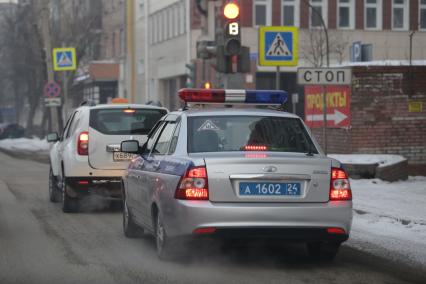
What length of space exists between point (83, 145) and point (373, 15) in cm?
3572

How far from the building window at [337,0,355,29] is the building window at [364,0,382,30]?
713 mm

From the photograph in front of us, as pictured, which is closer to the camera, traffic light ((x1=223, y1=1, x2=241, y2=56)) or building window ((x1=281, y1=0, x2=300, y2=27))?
traffic light ((x1=223, y1=1, x2=241, y2=56))

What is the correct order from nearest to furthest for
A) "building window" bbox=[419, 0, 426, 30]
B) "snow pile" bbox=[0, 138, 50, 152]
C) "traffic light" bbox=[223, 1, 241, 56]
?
"traffic light" bbox=[223, 1, 241, 56]
"snow pile" bbox=[0, 138, 50, 152]
"building window" bbox=[419, 0, 426, 30]

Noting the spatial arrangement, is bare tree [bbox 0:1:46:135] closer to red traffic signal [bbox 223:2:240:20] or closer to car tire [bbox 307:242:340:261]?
red traffic signal [bbox 223:2:240:20]

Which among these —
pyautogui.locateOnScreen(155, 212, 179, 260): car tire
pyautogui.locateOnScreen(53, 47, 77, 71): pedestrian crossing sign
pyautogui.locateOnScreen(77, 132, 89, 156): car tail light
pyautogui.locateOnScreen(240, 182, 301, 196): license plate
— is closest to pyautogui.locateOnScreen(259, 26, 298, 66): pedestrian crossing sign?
pyautogui.locateOnScreen(77, 132, 89, 156): car tail light

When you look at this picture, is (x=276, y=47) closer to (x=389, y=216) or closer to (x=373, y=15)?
(x=389, y=216)

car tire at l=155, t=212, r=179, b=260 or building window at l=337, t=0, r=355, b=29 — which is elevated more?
building window at l=337, t=0, r=355, b=29

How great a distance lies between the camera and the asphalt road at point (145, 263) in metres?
8.67

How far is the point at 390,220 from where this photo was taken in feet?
41.5

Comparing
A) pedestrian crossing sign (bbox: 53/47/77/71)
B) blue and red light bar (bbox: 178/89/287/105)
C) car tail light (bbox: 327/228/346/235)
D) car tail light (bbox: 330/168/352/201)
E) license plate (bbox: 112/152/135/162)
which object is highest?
pedestrian crossing sign (bbox: 53/47/77/71)

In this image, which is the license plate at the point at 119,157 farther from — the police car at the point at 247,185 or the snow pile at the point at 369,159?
the snow pile at the point at 369,159

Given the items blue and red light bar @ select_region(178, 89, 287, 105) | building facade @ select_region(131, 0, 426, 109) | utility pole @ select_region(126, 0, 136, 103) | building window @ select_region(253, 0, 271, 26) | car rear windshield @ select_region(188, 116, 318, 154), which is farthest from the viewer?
utility pole @ select_region(126, 0, 136, 103)

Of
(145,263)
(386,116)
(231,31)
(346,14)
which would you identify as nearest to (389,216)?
(145,263)

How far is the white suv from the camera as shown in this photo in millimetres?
14539
